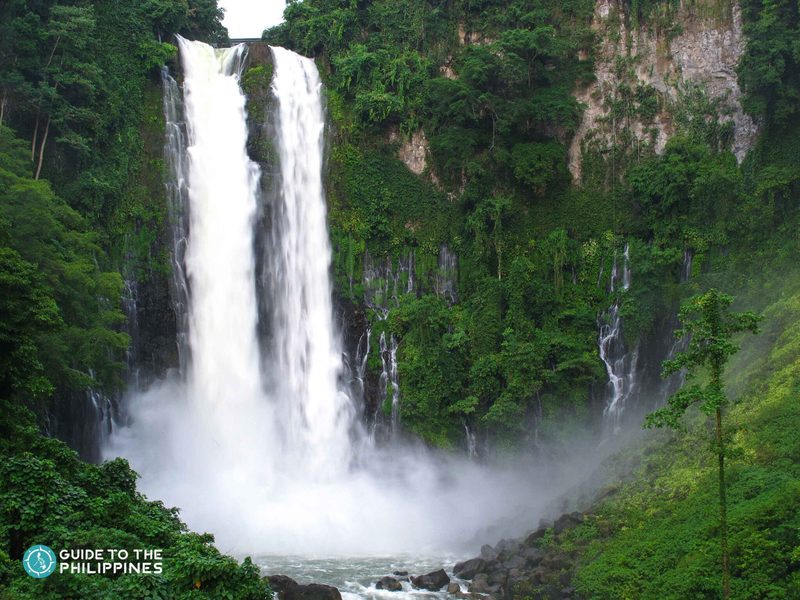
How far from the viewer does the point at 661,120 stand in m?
29.1

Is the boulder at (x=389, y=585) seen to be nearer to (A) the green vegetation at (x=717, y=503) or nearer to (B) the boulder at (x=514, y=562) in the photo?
(B) the boulder at (x=514, y=562)

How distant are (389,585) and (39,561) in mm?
8292

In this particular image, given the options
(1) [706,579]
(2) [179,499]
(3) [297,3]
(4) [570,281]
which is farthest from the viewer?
(3) [297,3]

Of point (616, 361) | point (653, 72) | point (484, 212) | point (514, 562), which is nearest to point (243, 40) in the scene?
point (484, 212)

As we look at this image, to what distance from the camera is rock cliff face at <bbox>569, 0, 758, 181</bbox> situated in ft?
94.2

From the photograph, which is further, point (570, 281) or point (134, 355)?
point (570, 281)

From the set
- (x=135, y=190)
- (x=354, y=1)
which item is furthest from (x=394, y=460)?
(x=354, y=1)

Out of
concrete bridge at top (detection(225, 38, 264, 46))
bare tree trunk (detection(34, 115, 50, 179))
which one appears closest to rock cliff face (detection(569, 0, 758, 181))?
concrete bridge at top (detection(225, 38, 264, 46))

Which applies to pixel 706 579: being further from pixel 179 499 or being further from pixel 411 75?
pixel 411 75

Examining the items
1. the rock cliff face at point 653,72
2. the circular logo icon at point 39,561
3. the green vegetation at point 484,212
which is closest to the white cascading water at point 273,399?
the green vegetation at point 484,212

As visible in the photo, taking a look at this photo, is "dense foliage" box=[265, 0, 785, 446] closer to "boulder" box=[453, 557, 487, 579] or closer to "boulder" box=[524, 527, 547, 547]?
"boulder" box=[524, 527, 547, 547]

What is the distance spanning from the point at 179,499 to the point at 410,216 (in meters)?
12.4

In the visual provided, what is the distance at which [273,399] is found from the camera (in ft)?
86.9

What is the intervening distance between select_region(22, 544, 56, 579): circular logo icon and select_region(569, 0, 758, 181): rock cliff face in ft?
72.8
